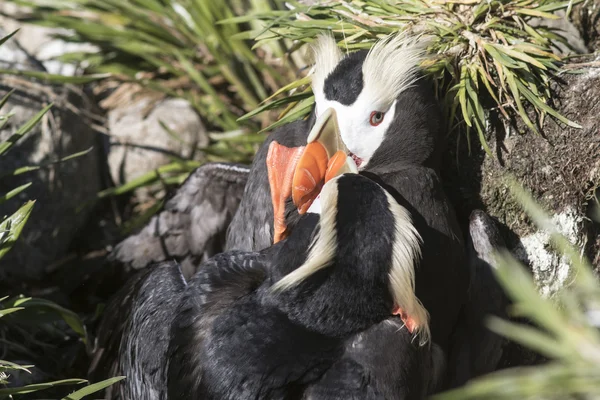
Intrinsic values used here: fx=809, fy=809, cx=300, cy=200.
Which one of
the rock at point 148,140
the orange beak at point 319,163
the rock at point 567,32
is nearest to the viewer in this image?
the orange beak at point 319,163

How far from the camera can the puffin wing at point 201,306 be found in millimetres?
3055

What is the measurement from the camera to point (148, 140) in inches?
226

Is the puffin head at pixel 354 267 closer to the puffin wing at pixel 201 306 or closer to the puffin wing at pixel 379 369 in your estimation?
the puffin wing at pixel 379 369

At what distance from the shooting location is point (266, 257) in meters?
3.43

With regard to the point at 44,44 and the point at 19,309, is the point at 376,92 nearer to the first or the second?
the point at 19,309

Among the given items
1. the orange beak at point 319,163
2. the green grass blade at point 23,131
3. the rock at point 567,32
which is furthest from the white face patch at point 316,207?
the rock at point 567,32

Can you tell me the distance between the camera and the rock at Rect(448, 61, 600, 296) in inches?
140

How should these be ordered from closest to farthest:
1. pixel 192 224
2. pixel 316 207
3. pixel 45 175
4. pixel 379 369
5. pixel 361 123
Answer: pixel 379 369
pixel 316 207
pixel 361 123
pixel 192 224
pixel 45 175

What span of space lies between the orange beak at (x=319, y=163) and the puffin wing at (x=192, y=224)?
48.1 inches

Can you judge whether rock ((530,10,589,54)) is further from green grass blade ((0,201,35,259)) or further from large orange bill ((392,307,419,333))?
green grass blade ((0,201,35,259))

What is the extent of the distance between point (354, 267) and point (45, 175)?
9.01 ft

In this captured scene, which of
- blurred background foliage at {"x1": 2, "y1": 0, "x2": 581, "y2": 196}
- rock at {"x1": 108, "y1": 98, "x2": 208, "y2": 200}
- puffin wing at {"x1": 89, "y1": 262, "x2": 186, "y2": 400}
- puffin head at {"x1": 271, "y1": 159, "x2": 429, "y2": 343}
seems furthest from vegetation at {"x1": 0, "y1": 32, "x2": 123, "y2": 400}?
rock at {"x1": 108, "y1": 98, "x2": 208, "y2": 200}

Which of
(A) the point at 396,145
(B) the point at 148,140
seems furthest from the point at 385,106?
(B) the point at 148,140

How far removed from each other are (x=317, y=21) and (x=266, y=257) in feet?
4.16
